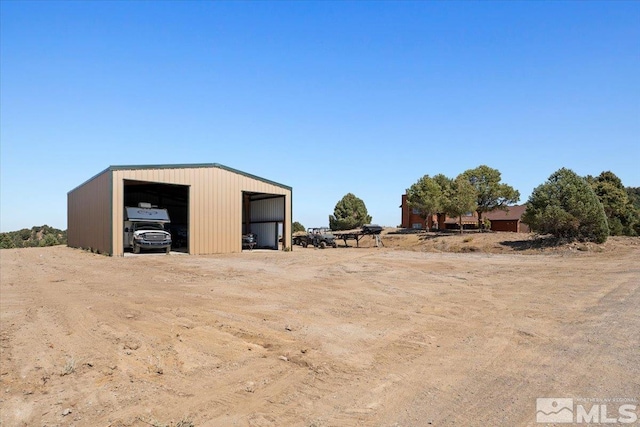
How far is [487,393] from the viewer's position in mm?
4969

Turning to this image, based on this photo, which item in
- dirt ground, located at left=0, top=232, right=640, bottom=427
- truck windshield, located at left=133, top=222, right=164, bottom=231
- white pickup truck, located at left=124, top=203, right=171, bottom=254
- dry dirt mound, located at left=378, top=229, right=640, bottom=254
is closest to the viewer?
dirt ground, located at left=0, top=232, right=640, bottom=427

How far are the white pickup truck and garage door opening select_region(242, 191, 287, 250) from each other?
8.97 metres

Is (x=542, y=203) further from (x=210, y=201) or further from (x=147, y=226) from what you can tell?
(x=147, y=226)

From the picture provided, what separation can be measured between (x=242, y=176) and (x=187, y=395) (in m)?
26.6

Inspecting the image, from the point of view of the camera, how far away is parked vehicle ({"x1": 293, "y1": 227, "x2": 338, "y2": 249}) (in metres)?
37.9

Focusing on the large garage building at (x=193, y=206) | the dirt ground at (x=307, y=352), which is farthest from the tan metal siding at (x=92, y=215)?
the dirt ground at (x=307, y=352)

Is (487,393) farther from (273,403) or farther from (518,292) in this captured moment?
(518,292)

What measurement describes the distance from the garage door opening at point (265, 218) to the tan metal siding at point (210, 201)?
4.00 m

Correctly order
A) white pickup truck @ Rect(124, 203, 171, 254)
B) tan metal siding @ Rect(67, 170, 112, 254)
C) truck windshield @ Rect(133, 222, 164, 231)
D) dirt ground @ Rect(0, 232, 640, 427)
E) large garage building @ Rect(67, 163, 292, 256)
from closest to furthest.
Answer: dirt ground @ Rect(0, 232, 640, 427)
large garage building @ Rect(67, 163, 292, 256)
tan metal siding @ Rect(67, 170, 112, 254)
white pickup truck @ Rect(124, 203, 171, 254)
truck windshield @ Rect(133, 222, 164, 231)

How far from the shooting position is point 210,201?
28.5 metres

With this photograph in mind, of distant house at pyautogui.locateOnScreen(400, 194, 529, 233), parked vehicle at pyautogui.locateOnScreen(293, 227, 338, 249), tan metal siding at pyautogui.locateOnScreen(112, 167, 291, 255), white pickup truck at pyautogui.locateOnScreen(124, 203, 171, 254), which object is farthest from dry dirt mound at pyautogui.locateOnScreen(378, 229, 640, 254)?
white pickup truck at pyautogui.locateOnScreen(124, 203, 171, 254)

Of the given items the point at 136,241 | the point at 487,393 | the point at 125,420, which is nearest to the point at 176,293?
the point at 125,420

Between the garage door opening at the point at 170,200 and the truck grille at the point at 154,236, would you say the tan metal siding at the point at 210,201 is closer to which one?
the truck grille at the point at 154,236

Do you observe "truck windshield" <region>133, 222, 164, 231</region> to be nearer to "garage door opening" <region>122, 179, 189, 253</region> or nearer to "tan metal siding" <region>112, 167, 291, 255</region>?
"tan metal siding" <region>112, 167, 291, 255</region>
